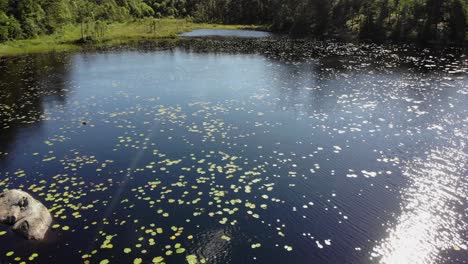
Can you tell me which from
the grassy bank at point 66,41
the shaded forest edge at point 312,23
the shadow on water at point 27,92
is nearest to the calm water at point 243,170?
the shadow on water at point 27,92

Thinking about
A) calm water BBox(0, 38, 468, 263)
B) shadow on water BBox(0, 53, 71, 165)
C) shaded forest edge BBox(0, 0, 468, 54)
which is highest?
shaded forest edge BBox(0, 0, 468, 54)

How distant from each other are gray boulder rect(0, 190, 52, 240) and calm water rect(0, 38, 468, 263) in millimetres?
401

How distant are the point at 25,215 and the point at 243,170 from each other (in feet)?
32.2

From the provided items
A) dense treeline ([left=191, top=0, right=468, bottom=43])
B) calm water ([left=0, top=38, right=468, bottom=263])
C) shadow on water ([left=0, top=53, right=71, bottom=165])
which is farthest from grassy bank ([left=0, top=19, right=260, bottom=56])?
dense treeline ([left=191, top=0, right=468, bottom=43])

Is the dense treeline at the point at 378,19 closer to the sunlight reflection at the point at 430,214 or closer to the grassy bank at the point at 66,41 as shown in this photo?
the grassy bank at the point at 66,41

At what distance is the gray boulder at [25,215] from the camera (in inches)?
534

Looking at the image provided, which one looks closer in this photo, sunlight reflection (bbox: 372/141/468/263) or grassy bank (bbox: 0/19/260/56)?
sunlight reflection (bbox: 372/141/468/263)

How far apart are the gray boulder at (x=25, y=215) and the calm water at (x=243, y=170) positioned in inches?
15.8

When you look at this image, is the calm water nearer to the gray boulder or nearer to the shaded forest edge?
the gray boulder

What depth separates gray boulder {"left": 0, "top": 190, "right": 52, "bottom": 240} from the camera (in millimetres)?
13562

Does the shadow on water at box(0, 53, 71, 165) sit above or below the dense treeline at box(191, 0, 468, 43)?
below

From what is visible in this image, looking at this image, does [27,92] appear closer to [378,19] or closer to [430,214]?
[430,214]

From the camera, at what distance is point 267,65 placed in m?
50.7

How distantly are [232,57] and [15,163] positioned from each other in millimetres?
43040
